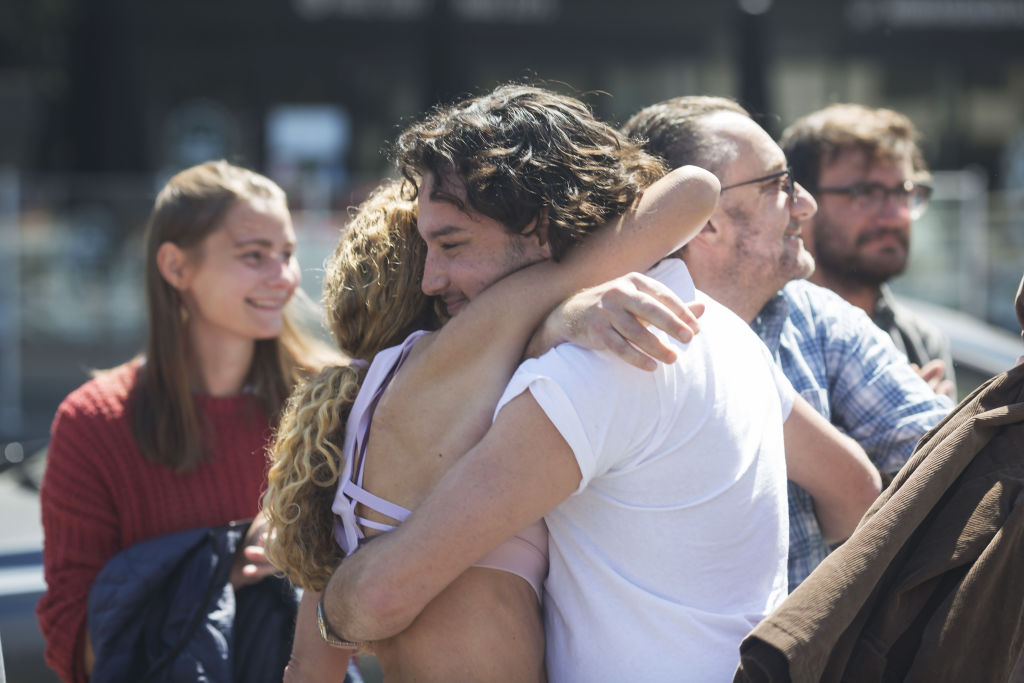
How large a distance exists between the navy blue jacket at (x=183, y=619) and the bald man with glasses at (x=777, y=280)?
1.25m

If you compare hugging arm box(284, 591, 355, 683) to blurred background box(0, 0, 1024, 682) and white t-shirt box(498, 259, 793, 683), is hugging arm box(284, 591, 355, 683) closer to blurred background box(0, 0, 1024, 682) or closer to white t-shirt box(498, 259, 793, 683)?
white t-shirt box(498, 259, 793, 683)

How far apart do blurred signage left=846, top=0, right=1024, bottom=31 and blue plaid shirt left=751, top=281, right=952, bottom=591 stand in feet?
41.1

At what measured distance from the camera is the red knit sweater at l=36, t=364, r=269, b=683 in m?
2.51

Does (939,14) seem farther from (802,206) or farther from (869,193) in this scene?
(802,206)

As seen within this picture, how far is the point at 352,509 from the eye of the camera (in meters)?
1.72

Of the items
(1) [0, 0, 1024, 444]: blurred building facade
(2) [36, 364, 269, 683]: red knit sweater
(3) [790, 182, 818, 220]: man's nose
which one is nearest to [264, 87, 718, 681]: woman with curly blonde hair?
(3) [790, 182, 818, 220]: man's nose

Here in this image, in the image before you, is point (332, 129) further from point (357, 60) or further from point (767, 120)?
point (767, 120)

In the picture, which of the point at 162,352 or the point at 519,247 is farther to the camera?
the point at 162,352

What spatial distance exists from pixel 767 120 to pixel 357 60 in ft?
38.1

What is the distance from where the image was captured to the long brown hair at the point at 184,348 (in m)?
2.71

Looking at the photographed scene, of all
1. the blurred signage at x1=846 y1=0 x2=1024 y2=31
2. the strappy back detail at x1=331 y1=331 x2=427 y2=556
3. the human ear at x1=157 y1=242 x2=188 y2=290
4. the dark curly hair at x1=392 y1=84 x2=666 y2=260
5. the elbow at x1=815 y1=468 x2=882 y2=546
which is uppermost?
the blurred signage at x1=846 y1=0 x2=1024 y2=31

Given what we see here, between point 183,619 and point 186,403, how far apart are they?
67cm

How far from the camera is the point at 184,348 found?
2.92 m

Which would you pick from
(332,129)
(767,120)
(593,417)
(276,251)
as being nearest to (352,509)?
(593,417)
